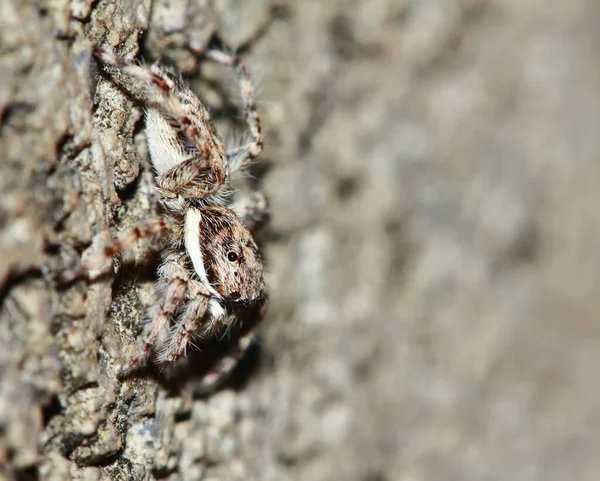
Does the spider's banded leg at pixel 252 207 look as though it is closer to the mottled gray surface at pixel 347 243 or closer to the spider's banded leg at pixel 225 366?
the mottled gray surface at pixel 347 243

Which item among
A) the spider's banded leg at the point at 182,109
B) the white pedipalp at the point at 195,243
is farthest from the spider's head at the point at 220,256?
the spider's banded leg at the point at 182,109

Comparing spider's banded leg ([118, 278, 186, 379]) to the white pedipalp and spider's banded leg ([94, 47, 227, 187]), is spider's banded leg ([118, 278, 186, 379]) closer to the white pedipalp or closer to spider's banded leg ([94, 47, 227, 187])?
the white pedipalp

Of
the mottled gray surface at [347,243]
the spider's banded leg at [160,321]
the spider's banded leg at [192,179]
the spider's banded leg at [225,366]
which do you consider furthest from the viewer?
the spider's banded leg at [225,366]

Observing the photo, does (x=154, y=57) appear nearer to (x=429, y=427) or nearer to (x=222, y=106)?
(x=222, y=106)

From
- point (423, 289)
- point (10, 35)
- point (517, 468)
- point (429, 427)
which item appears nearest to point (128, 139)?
point (10, 35)

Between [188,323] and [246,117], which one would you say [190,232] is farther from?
[246,117]

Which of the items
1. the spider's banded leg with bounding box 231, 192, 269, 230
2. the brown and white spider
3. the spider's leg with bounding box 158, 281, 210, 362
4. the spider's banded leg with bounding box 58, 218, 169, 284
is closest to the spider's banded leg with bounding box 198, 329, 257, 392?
the brown and white spider
